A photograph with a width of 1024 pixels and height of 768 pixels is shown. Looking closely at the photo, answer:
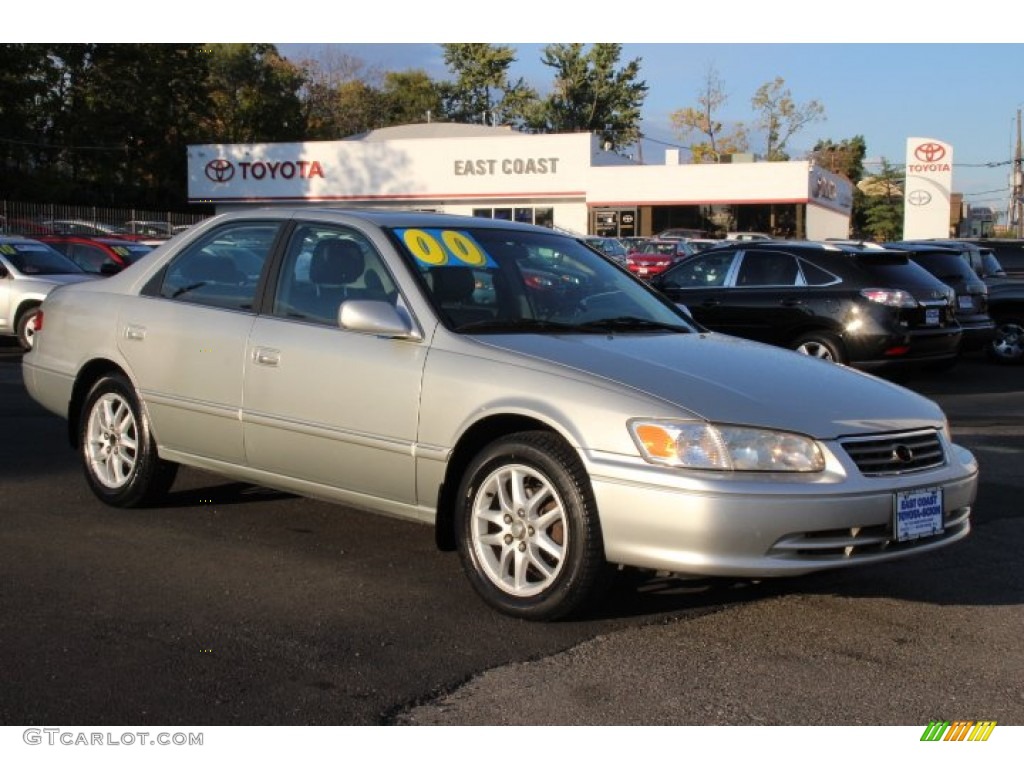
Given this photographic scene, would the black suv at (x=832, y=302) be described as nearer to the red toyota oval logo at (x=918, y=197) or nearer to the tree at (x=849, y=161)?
the red toyota oval logo at (x=918, y=197)

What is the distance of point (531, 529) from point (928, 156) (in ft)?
136

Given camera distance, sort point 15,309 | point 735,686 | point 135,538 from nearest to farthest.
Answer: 1. point 735,686
2. point 135,538
3. point 15,309

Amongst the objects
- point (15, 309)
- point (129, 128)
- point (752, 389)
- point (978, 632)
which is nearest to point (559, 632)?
point (752, 389)

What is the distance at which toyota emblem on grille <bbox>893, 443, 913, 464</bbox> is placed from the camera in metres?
4.56

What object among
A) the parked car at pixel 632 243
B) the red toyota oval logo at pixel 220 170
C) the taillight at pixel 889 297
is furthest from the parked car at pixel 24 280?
the red toyota oval logo at pixel 220 170

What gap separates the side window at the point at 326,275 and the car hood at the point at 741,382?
728 millimetres

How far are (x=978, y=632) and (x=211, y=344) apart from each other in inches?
146

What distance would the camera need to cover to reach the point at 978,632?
4.66 metres

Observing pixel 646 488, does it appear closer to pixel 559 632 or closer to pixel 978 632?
pixel 559 632

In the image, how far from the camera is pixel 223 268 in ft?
19.9

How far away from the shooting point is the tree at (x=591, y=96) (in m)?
81.5

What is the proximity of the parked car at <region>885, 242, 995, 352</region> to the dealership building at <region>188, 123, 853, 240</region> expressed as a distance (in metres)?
30.1

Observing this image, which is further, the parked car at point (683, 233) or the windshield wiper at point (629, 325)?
the parked car at point (683, 233)
